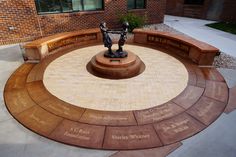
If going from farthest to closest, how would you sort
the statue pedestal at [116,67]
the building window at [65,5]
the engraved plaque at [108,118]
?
1. the building window at [65,5]
2. the statue pedestal at [116,67]
3. the engraved plaque at [108,118]

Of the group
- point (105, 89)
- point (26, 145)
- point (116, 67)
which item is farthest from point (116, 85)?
point (26, 145)

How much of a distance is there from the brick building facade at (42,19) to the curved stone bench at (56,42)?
6.82 ft

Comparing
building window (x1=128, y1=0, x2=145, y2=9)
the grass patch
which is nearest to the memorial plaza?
the grass patch

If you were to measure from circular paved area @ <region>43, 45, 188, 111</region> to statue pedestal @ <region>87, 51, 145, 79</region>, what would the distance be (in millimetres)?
233

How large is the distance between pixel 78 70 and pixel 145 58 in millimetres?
2940

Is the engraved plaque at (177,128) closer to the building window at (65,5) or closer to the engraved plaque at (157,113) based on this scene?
the engraved plaque at (157,113)

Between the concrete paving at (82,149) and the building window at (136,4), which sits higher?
the building window at (136,4)

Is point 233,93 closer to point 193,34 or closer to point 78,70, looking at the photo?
point 78,70

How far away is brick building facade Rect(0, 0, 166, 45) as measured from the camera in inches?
366

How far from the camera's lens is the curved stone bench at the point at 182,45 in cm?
705

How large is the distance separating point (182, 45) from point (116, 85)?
3.96m

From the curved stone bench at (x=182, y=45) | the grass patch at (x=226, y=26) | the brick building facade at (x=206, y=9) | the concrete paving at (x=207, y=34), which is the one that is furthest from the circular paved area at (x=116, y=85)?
the brick building facade at (x=206, y=9)

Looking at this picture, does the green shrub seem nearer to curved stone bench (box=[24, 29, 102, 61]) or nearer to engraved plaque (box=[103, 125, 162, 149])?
curved stone bench (box=[24, 29, 102, 61])

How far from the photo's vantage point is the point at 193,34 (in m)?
11.6
